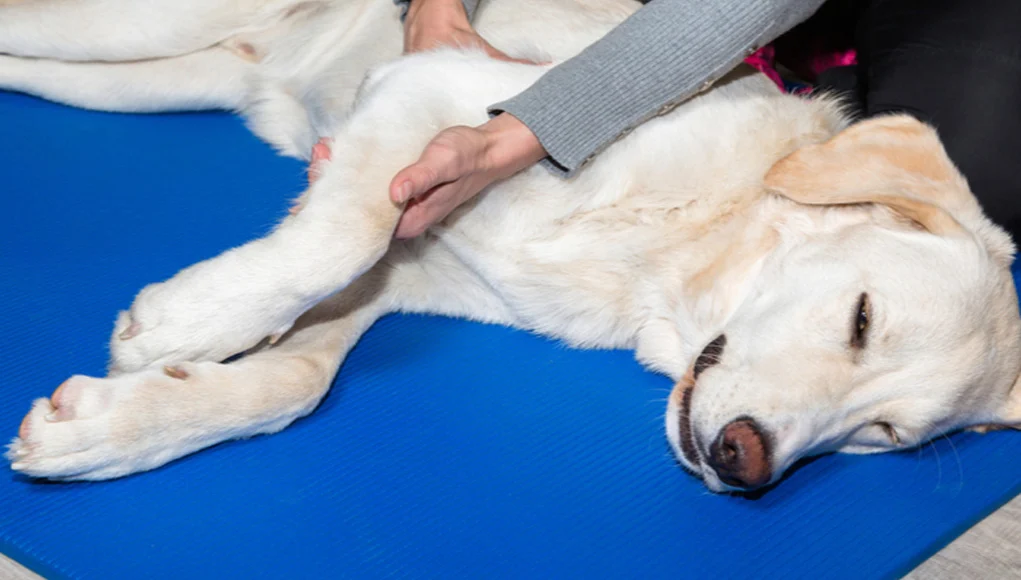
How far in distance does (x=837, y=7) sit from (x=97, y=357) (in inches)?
108

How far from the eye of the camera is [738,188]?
228 cm

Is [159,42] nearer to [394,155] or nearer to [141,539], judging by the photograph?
[394,155]

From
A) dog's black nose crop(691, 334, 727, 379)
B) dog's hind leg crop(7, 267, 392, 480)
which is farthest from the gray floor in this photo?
dog's hind leg crop(7, 267, 392, 480)

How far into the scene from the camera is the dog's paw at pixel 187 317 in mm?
1945

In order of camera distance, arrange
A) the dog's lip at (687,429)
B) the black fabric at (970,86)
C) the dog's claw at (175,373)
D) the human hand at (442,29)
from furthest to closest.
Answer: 1. the black fabric at (970,86)
2. the human hand at (442,29)
3. the dog's lip at (687,429)
4. the dog's claw at (175,373)

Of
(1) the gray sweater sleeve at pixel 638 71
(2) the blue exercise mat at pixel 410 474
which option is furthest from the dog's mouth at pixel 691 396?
(1) the gray sweater sleeve at pixel 638 71

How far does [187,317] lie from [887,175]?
4.76ft

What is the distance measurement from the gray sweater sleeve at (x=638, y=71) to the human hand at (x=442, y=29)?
1.06ft

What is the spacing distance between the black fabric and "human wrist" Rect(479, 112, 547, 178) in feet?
4.07

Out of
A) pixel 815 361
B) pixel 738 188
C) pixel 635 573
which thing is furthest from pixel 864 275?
pixel 635 573

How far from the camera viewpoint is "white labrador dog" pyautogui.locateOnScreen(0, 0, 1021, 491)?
1961mm

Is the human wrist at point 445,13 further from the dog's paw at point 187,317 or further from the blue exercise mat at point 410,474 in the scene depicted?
the dog's paw at point 187,317

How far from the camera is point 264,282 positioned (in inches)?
77.7

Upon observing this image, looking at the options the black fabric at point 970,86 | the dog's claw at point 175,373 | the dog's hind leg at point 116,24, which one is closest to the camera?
the dog's claw at point 175,373
